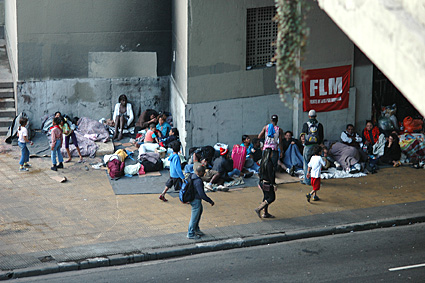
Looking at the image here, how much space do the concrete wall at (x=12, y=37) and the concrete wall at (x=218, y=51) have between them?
18.7ft

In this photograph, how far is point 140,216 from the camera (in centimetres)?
1562

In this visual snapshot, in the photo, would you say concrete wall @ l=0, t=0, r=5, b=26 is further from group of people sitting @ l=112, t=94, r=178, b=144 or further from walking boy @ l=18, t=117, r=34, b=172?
walking boy @ l=18, t=117, r=34, b=172

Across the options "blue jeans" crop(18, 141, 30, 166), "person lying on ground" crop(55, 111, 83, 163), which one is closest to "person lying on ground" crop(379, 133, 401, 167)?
A: "person lying on ground" crop(55, 111, 83, 163)

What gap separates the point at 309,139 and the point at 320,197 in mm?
1511

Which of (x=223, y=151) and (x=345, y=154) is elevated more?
(x=223, y=151)

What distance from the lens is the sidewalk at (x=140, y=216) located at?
45.0 ft

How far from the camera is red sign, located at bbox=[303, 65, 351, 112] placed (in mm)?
19453

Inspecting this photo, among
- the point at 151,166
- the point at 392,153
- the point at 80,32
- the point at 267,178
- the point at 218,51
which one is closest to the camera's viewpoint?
the point at 267,178

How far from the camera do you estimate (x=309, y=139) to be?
57.6ft

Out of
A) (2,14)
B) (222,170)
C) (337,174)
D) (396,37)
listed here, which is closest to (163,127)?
(222,170)

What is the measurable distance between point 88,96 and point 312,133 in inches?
288

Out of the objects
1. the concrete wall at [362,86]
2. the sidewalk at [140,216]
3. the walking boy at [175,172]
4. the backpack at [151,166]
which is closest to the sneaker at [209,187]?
the sidewalk at [140,216]

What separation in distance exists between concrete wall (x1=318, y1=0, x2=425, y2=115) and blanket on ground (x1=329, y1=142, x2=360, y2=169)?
886cm

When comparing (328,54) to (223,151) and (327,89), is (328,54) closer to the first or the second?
(327,89)
